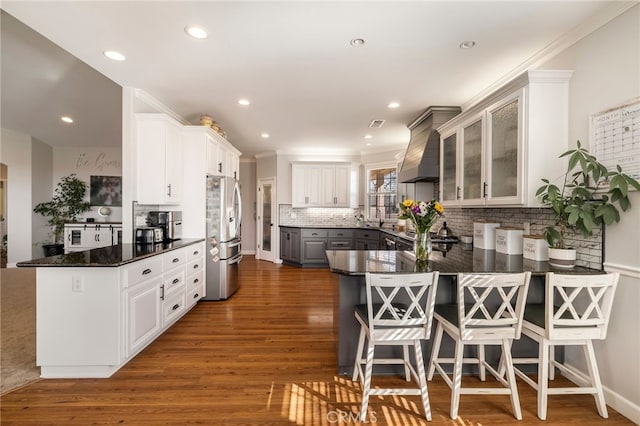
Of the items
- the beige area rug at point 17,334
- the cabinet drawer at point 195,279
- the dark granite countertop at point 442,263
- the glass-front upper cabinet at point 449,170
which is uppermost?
the glass-front upper cabinet at point 449,170

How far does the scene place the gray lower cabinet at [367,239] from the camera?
6082mm

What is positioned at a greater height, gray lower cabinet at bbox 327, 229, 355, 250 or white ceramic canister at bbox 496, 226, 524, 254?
white ceramic canister at bbox 496, 226, 524, 254

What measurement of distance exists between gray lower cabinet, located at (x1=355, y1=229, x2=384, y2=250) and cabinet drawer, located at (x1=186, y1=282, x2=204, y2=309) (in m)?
3.43

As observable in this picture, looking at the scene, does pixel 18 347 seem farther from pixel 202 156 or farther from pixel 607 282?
pixel 607 282

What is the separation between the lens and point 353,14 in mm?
2041

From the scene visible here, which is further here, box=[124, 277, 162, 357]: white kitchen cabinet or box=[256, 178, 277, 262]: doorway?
box=[256, 178, 277, 262]: doorway

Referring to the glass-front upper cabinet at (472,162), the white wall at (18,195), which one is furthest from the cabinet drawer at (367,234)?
the white wall at (18,195)

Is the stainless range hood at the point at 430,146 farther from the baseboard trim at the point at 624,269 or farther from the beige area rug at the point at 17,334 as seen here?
the beige area rug at the point at 17,334

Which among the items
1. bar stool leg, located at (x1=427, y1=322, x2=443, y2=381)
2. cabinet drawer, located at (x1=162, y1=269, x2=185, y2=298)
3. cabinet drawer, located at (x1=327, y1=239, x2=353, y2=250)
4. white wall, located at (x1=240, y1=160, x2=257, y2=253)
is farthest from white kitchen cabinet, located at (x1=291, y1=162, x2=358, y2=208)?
bar stool leg, located at (x1=427, y1=322, x2=443, y2=381)

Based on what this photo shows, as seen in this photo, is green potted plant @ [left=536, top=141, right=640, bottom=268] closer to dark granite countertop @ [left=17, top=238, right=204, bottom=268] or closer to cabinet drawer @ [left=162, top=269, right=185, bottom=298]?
dark granite countertop @ [left=17, top=238, right=204, bottom=268]

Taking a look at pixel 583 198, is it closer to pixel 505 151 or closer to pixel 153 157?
pixel 505 151

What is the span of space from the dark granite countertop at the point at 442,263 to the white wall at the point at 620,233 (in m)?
0.22

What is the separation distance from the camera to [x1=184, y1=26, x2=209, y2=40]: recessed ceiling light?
2230mm

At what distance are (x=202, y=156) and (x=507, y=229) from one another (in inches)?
145
